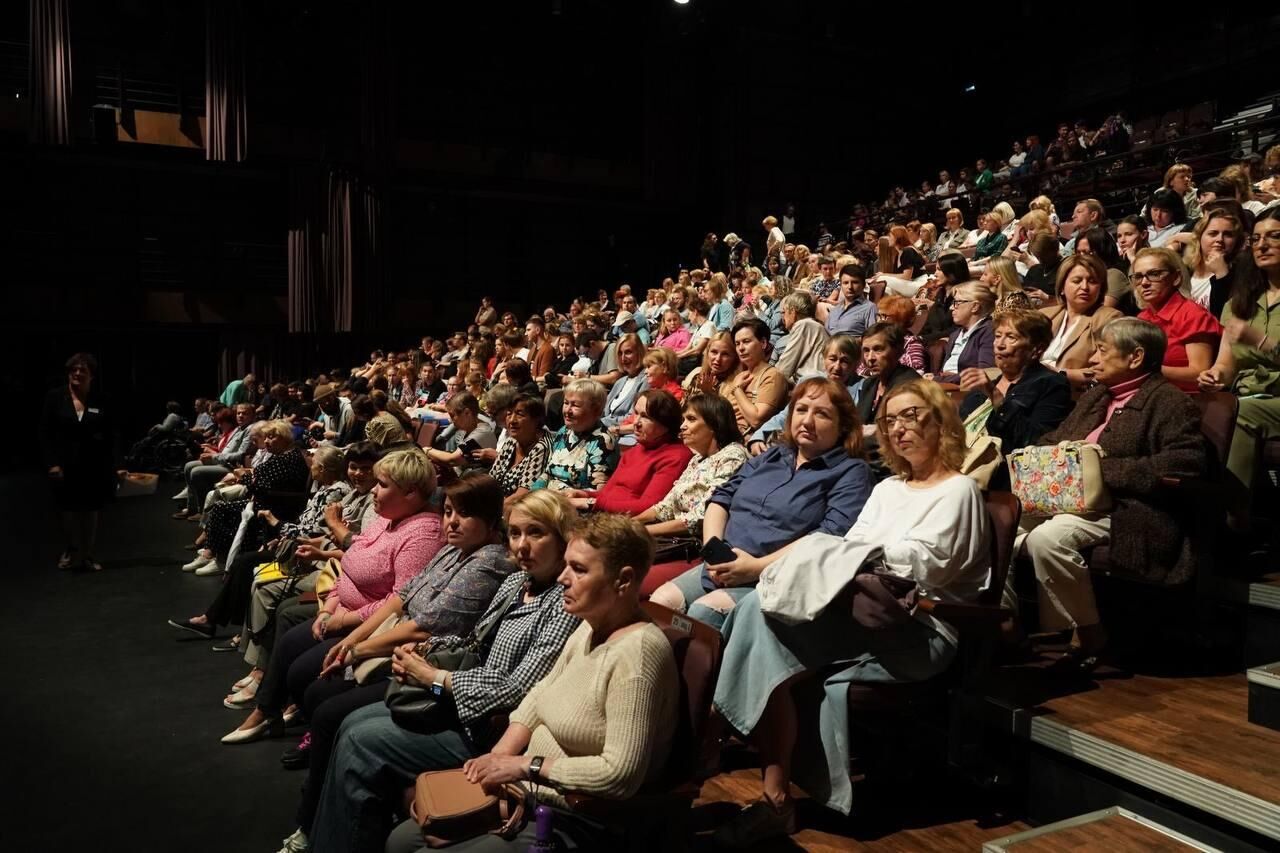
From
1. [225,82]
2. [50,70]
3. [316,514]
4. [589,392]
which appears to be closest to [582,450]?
[589,392]

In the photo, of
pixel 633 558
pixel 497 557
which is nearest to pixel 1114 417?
pixel 633 558

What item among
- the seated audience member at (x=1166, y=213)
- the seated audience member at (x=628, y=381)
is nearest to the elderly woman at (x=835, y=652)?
the seated audience member at (x=628, y=381)

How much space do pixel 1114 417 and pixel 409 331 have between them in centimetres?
1374

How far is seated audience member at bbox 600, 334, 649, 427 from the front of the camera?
5.67 m

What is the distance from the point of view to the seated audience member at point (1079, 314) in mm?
3670

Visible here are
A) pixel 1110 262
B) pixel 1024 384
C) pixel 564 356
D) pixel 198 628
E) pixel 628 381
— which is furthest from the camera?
pixel 564 356

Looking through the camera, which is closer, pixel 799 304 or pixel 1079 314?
pixel 1079 314

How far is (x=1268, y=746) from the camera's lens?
6.75 ft

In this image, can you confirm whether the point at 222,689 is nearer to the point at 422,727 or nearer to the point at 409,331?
the point at 422,727

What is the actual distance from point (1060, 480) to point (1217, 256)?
1.84 meters

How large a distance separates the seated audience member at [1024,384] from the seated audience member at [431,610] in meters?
1.73

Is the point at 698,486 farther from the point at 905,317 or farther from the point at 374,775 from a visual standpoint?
the point at 905,317

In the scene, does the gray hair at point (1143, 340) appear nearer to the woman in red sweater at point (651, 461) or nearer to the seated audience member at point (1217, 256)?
the seated audience member at point (1217, 256)

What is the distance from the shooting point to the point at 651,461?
11.8 ft
